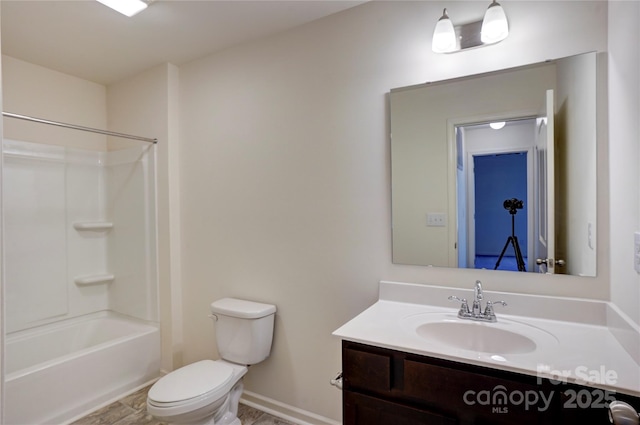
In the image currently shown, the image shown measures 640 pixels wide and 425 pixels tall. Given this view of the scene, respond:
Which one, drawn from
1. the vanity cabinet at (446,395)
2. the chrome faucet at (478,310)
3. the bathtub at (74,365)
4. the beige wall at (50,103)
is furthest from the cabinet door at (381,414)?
the beige wall at (50,103)

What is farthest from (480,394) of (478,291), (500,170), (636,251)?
(500,170)

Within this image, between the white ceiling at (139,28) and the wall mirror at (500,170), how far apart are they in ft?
2.82

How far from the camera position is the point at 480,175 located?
1.63 metres

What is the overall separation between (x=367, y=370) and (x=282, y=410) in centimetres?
118

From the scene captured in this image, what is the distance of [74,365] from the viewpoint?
2193 mm

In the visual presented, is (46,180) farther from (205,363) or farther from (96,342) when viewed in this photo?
(205,363)

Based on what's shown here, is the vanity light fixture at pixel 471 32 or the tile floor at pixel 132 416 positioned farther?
the tile floor at pixel 132 416

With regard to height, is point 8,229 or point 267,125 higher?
point 267,125

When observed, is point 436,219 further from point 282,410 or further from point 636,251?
point 282,410

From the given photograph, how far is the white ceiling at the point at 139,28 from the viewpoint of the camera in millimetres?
1909

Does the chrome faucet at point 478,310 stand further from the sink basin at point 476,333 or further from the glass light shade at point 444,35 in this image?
the glass light shade at point 444,35

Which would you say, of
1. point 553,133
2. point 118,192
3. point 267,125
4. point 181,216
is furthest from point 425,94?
point 118,192

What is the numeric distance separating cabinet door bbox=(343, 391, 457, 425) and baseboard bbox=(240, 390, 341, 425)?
78cm

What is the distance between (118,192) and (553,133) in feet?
10.4
